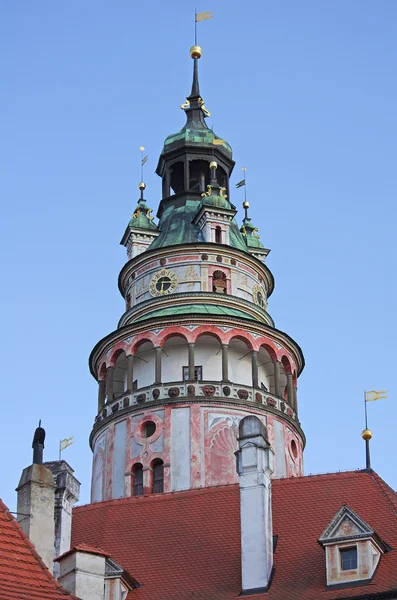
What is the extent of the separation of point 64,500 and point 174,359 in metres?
14.3

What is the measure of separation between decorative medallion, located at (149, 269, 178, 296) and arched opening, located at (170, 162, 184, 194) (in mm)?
5260

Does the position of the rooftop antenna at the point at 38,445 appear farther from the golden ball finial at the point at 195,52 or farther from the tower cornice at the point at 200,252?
Result: the golden ball finial at the point at 195,52

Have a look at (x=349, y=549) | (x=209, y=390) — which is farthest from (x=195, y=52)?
(x=349, y=549)

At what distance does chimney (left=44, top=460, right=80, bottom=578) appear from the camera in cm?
1920

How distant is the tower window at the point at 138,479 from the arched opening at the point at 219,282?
5.92 meters

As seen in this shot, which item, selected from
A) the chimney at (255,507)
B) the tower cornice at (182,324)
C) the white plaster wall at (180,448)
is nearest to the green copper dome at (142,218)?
the tower cornice at (182,324)

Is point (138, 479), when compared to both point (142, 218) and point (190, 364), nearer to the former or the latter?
point (190, 364)

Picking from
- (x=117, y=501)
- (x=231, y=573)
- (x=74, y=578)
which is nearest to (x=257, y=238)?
(x=117, y=501)

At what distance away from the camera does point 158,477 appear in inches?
1266

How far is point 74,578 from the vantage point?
55.2 ft

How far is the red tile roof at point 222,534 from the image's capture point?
71.2 ft

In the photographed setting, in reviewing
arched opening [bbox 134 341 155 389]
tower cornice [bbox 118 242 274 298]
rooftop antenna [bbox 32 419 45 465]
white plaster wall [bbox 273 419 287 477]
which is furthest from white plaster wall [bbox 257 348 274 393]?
rooftop antenna [bbox 32 419 45 465]

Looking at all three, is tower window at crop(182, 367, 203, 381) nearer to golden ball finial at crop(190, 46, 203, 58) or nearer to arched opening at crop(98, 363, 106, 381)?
arched opening at crop(98, 363, 106, 381)

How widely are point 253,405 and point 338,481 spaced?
8449 mm
